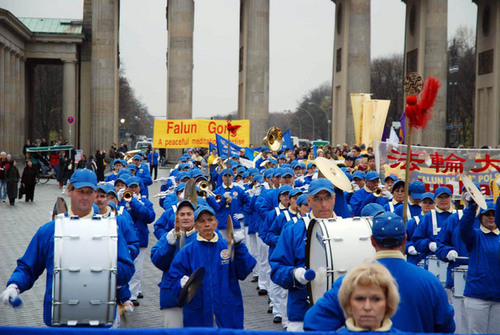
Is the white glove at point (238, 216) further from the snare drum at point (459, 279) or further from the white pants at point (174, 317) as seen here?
the white pants at point (174, 317)

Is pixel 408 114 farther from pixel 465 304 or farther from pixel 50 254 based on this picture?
pixel 50 254

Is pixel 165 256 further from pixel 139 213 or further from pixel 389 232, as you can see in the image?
pixel 139 213

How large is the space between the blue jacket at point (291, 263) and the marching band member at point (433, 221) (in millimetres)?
3041

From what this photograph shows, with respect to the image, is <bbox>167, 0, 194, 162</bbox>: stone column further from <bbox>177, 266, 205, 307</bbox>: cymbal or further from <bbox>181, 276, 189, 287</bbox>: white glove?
<bbox>177, 266, 205, 307</bbox>: cymbal

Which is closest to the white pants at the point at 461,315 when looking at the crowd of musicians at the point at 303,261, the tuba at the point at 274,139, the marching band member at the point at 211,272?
the crowd of musicians at the point at 303,261

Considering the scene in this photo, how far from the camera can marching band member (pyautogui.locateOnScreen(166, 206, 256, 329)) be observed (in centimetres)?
684

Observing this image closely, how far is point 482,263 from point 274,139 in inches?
835

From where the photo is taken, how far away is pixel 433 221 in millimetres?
9938

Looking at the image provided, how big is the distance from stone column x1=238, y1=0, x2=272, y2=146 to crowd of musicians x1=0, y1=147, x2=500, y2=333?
35284 millimetres

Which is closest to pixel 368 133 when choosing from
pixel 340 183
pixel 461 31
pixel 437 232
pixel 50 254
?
pixel 437 232

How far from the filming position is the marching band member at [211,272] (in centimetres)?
684

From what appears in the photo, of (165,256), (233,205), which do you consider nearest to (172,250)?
(165,256)

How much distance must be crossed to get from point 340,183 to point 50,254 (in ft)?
10.2

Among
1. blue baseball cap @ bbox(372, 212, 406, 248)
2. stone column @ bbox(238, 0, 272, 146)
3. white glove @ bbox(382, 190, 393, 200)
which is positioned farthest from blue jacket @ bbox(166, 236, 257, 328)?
stone column @ bbox(238, 0, 272, 146)
